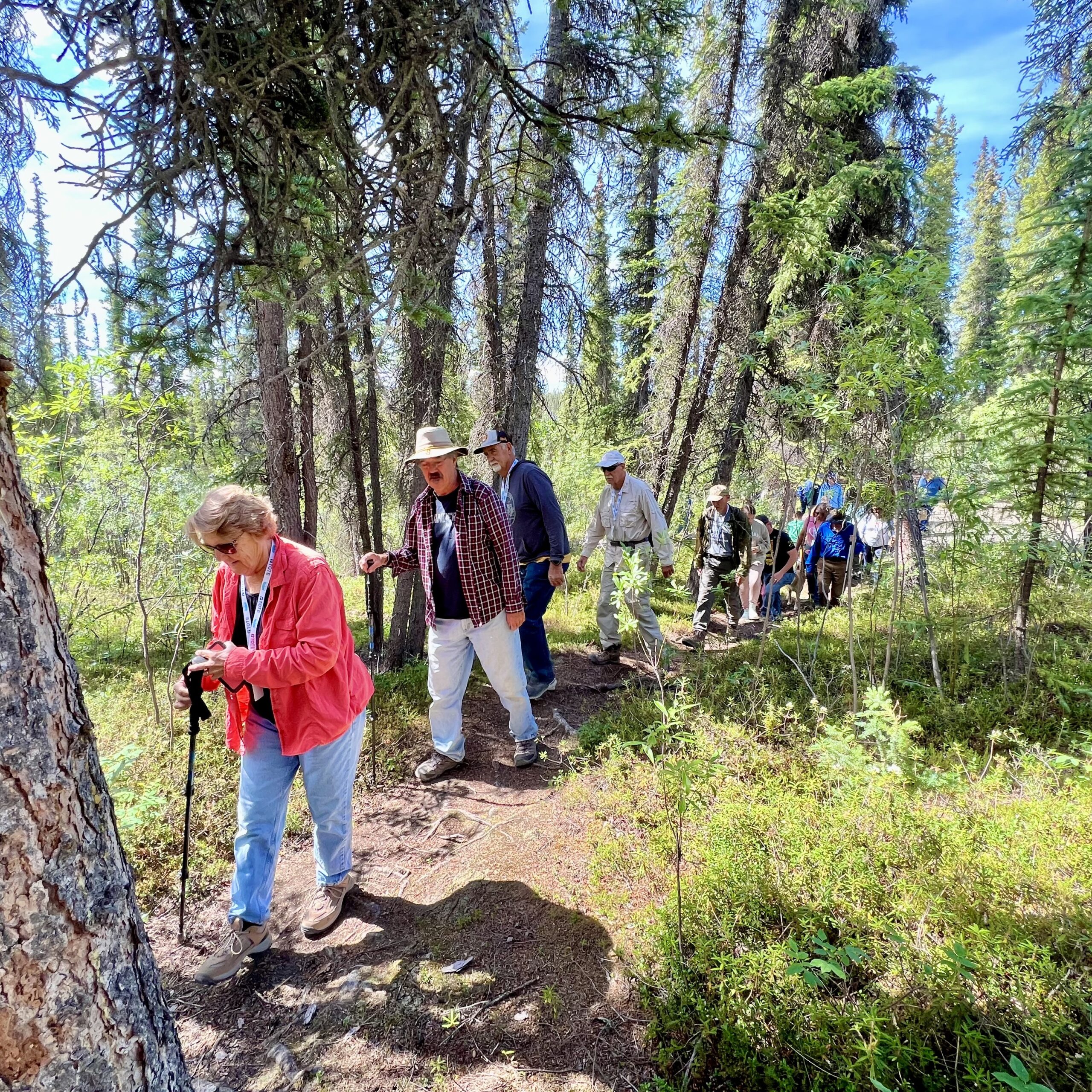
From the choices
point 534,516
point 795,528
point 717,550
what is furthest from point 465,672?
point 795,528

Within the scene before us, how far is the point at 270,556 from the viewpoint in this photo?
2676 mm

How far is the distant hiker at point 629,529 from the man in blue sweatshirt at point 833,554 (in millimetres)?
3269

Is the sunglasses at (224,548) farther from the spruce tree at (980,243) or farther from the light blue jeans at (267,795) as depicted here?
the spruce tree at (980,243)

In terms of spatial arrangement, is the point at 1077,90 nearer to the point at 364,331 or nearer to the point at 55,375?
the point at 364,331

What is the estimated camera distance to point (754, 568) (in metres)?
8.20

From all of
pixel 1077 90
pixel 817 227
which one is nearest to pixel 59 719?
pixel 817 227

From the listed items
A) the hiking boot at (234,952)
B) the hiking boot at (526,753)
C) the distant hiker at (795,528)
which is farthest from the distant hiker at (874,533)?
the hiking boot at (234,952)

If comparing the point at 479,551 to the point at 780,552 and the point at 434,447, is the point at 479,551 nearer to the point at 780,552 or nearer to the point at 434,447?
the point at 434,447

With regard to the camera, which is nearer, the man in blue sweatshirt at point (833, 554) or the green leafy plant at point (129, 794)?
the green leafy plant at point (129, 794)

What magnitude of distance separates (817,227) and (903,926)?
8431mm

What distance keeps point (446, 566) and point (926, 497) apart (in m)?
4.23

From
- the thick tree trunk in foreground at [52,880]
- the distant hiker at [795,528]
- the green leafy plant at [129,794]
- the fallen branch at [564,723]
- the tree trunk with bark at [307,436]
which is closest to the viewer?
the thick tree trunk in foreground at [52,880]

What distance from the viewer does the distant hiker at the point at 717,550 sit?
23.0 ft

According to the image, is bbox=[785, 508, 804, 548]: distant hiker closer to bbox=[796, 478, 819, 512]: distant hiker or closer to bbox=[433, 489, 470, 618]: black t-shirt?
bbox=[796, 478, 819, 512]: distant hiker
